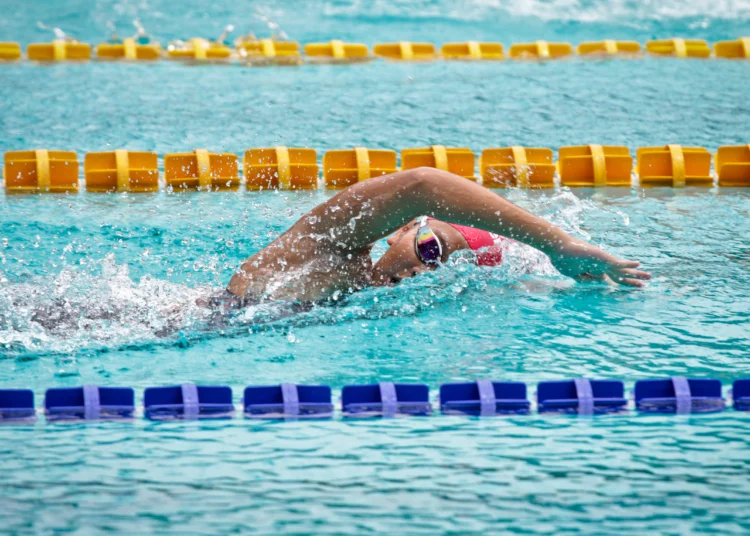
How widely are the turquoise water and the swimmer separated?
0.07m

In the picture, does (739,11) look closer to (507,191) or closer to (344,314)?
(507,191)

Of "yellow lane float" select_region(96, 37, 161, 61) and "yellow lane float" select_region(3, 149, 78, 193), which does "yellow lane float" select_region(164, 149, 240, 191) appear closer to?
"yellow lane float" select_region(3, 149, 78, 193)

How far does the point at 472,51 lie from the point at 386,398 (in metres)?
5.81

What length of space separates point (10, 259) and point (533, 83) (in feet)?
14.1

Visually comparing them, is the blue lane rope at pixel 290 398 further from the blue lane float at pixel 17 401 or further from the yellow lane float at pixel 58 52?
the yellow lane float at pixel 58 52

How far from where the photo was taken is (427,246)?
312 centimetres

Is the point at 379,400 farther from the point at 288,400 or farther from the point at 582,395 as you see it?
the point at 582,395

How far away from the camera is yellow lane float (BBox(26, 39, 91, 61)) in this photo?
7473 mm

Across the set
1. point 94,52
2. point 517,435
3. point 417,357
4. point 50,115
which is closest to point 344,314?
point 417,357

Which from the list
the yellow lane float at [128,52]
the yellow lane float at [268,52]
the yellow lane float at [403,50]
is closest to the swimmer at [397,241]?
the yellow lane float at [268,52]

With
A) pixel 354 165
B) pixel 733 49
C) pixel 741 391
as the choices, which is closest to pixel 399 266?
pixel 741 391

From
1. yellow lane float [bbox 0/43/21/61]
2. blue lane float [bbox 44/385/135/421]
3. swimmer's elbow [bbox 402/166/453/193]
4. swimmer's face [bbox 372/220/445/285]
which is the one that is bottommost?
blue lane float [bbox 44/385/135/421]

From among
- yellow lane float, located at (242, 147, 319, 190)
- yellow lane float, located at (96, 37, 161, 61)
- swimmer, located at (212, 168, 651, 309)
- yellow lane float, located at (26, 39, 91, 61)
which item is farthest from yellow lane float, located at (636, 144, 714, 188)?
yellow lane float, located at (26, 39, 91, 61)

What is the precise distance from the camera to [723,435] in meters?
2.32
